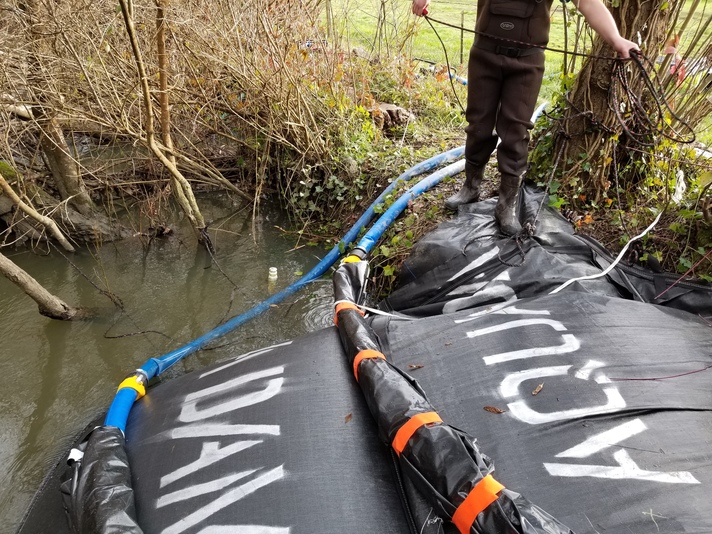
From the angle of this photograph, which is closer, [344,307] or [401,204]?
[344,307]

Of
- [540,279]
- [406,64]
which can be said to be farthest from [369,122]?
[540,279]

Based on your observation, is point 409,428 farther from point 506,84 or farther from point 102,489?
point 506,84

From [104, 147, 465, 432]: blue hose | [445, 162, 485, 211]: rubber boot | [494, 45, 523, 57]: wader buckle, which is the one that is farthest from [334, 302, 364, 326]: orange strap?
A: [494, 45, 523, 57]: wader buckle

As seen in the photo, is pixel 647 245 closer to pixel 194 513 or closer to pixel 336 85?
pixel 194 513

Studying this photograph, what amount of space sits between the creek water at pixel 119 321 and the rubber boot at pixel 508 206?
121cm

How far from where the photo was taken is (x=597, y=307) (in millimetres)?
1986

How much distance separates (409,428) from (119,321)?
7.78ft

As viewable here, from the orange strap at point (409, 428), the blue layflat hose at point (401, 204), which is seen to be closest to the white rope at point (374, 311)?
the blue layflat hose at point (401, 204)

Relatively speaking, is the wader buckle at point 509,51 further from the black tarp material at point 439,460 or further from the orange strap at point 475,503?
the orange strap at point 475,503

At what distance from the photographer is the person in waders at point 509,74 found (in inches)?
86.4

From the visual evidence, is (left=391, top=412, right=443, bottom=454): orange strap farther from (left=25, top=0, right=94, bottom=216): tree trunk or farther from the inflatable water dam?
(left=25, top=0, right=94, bottom=216): tree trunk

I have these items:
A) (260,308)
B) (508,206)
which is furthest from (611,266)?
(260,308)

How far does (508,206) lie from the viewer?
259 centimetres

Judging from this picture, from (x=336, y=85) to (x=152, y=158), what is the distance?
158 cm
